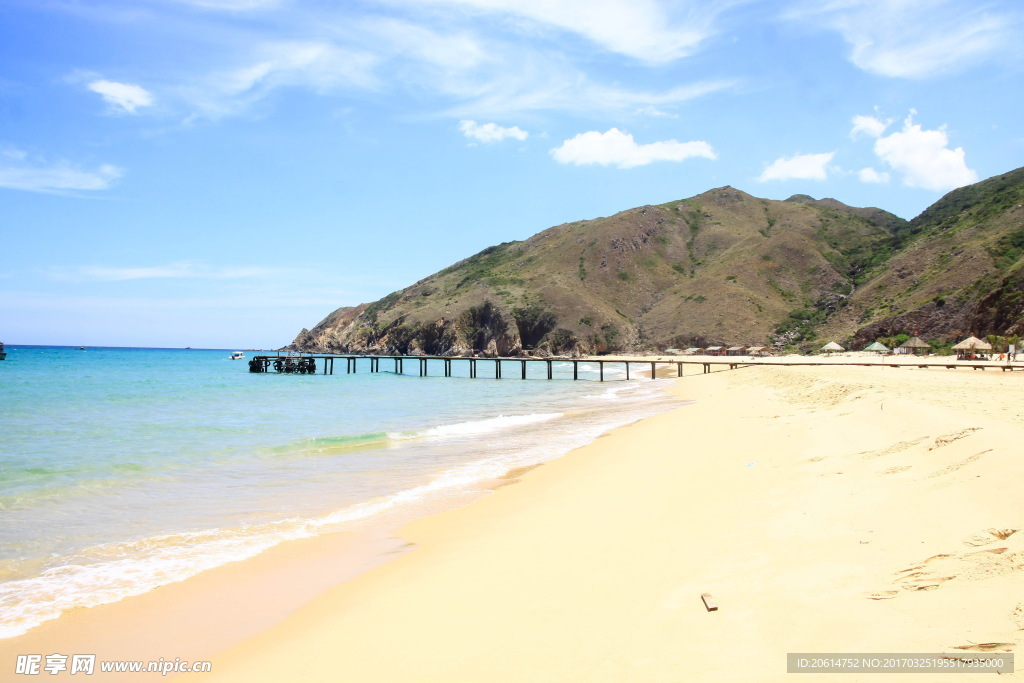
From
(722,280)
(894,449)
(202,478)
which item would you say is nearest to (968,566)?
(894,449)

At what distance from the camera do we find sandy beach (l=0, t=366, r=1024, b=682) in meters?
3.66

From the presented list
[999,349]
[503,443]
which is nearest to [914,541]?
[503,443]

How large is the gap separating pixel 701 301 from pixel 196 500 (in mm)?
106555

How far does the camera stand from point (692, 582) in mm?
4848

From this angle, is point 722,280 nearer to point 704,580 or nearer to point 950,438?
point 950,438

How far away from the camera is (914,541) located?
471 centimetres

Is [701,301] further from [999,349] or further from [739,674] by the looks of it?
[739,674]

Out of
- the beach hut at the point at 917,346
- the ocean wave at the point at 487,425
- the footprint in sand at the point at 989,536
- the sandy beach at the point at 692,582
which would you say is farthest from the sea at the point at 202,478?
the beach hut at the point at 917,346

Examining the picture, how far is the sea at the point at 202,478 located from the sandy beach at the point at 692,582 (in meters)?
1.05

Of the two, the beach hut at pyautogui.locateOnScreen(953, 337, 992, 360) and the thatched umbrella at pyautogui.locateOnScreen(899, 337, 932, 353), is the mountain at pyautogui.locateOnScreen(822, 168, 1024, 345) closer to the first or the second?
the thatched umbrella at pyautogui.locateOnScreen(899, 337, 932, 353)

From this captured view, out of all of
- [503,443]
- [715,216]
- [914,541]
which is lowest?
[503,443]

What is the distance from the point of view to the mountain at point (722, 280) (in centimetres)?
Result: 7638

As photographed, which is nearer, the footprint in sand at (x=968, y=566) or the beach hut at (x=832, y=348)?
the footprint in sand at (x=968, y=566)

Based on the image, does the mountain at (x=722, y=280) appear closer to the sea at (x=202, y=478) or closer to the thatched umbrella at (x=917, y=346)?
the thatched umbrella at (x=917, y=346)
